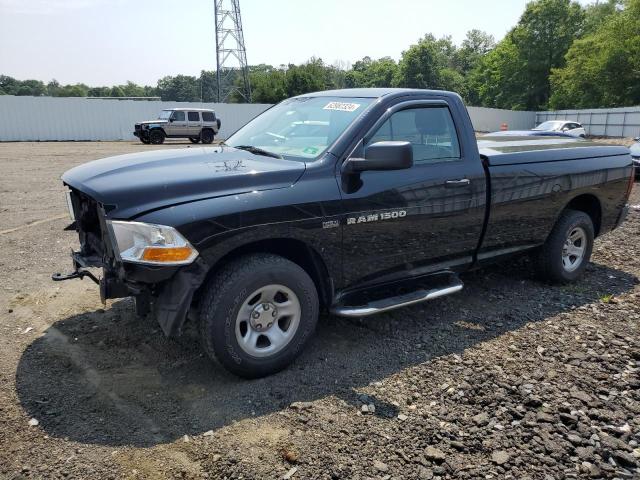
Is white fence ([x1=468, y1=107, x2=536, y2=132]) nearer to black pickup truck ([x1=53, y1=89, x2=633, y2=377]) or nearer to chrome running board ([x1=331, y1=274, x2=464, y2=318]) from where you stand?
black pickup truck ([x1=53, y1=89, x2=633, y2=377])

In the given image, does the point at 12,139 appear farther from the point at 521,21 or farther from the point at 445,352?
the point at 521,21

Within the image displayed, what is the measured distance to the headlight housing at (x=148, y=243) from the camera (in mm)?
3002

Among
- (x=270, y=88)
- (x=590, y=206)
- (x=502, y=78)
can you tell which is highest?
(x=502, y=78)

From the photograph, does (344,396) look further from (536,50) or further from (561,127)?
(536,50)

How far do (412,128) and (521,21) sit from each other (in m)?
71.8

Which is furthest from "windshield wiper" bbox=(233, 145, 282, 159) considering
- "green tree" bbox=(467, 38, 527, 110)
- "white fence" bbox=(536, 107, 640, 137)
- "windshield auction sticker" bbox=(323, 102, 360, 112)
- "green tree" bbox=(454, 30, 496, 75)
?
"green tree" bbox=(454, 30, 496, 75)

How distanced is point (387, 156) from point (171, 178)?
141cm

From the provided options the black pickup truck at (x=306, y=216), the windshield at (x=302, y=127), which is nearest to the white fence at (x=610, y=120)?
the black pickup truck at (x=306, y=216)

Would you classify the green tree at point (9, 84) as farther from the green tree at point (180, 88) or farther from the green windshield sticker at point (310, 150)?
the green windshield sticker at point (310, 150)

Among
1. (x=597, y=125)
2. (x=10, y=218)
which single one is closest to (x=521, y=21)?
(x=597, y=125)

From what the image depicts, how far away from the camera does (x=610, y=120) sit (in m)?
42.3

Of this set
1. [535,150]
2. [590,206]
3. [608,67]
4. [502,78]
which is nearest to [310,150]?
[535,150]

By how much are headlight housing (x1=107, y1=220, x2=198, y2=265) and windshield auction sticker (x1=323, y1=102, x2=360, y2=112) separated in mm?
1762

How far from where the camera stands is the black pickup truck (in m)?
3.12
